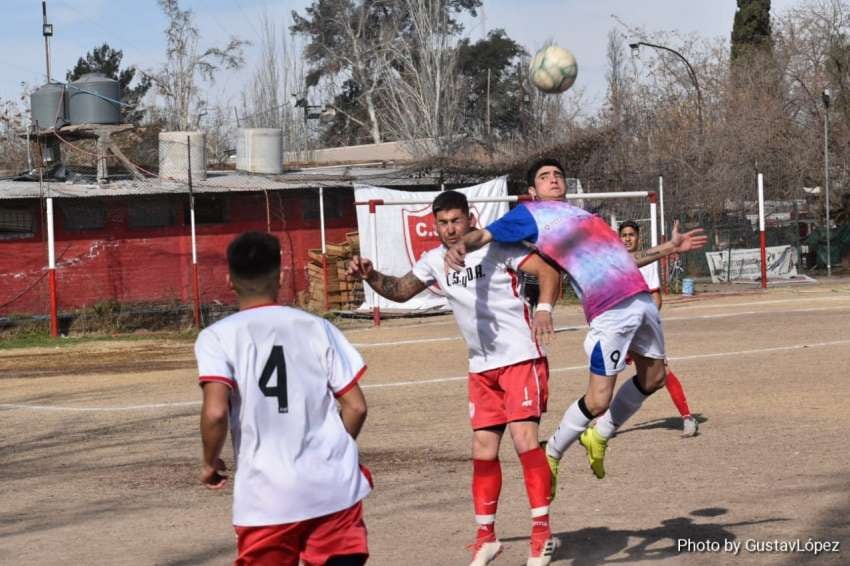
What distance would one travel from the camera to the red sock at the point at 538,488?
6465mm

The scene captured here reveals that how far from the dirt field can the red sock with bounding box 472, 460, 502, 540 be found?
254 mm

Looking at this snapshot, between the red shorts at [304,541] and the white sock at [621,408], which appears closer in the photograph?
the red shorts at [304,541]

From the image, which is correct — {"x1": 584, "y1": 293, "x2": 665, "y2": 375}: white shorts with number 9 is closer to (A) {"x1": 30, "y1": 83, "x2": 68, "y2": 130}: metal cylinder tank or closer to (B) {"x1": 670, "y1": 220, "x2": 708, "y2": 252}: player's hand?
(B) {"x1": 670, "y1": 220, "x2": 708, "y2": 252}: player's hand

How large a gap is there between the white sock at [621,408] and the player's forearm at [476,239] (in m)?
1.48

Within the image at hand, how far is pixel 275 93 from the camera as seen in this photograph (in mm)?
58250

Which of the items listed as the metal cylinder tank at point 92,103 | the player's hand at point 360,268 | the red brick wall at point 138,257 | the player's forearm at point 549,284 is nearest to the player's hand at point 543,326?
the player's forearm at point 549,284

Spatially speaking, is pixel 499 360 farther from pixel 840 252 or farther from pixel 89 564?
pixel 840 252

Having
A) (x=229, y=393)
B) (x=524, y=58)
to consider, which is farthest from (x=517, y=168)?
(x=524, y=58)

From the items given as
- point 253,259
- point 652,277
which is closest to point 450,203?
point 253,259

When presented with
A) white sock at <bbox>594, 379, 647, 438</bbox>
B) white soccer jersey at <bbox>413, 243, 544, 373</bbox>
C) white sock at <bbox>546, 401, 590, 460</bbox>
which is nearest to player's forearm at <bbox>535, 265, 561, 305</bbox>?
white soccer jersey at <bbox>413, 243, 544, 373</bbox>

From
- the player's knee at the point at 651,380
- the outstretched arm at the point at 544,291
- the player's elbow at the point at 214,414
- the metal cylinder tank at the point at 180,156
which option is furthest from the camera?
the metal cylinder tank at the point at 180,156

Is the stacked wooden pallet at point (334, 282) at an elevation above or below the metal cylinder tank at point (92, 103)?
below

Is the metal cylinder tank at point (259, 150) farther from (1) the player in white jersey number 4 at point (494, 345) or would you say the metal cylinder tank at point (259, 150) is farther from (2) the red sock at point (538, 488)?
(2) the red sock at point (538, 488)

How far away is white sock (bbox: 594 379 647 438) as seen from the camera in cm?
762
